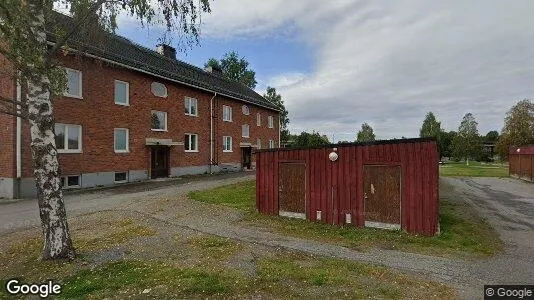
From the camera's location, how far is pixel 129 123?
22375 millimetres

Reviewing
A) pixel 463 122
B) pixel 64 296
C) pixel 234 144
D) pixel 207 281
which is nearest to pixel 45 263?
pixel 64 296

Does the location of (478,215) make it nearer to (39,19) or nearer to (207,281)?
(207,281)

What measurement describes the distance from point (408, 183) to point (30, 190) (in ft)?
55.5

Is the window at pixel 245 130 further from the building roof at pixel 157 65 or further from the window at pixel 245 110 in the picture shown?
the building roof at pixel 157 65

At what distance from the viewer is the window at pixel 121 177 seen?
70.8ft

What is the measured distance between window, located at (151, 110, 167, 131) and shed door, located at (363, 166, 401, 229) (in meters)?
17.5

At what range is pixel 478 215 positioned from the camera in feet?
46.0

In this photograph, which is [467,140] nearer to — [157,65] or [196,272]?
[157,65]

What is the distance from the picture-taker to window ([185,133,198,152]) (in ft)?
91.4

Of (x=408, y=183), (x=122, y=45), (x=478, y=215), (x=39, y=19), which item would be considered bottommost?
(x=478, y=215)

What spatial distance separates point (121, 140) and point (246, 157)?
1608 cm

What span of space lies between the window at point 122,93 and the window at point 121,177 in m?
4.39

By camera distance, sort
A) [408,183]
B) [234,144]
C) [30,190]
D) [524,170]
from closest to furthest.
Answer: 1. [408,183]
2. [30,190]
3. [524,170]
4. [234,144]

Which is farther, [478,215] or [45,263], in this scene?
[478,215]
